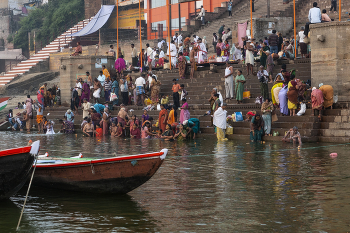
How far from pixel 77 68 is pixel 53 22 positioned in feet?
67.1

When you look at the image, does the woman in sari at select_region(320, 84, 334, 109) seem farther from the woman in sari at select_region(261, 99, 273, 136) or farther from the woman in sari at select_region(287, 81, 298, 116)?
the woman in sari at select_region(261, 99, 273, 136)

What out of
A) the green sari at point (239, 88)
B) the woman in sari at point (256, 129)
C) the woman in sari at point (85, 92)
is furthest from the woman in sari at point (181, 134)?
the woman in sari at point (85, 92)

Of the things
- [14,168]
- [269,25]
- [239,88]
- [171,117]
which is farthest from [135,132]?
Answer: [14,168]

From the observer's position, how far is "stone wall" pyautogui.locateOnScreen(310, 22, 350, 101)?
1577cm

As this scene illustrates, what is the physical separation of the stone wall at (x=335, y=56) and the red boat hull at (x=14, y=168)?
10.7m

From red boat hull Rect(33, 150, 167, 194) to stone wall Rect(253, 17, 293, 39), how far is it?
17142 mm

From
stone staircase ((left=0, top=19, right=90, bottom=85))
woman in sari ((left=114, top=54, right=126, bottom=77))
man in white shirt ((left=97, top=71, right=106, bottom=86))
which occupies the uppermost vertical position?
stone staircase ((left=0, top=19, right=90, bottom=85))

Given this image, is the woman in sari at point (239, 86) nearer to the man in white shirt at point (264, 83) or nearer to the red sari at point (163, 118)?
the man in white shirt at point (264, 83)

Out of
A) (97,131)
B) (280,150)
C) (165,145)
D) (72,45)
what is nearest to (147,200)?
(280,150)

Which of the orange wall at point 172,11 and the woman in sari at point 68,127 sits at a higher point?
the orange wall at point 172,11

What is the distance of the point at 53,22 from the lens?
44.0 m

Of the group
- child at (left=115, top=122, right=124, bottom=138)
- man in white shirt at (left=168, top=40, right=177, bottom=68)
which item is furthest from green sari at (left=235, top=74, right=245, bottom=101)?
man in white shirt at (left=168, top=40, right=177, bottom=68)

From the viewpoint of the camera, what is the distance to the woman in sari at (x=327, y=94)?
49.6ft

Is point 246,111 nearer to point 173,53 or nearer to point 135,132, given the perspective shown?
point 135,132
